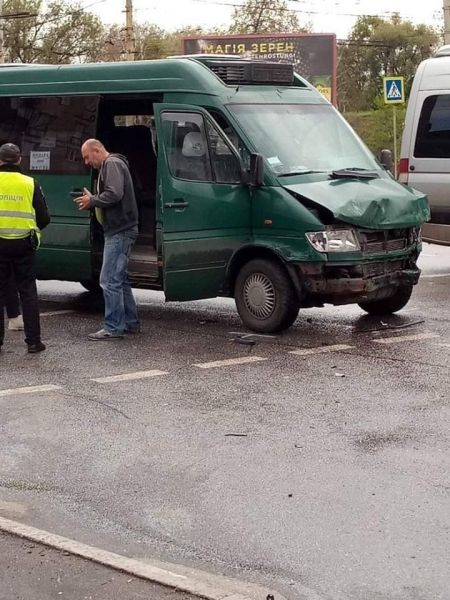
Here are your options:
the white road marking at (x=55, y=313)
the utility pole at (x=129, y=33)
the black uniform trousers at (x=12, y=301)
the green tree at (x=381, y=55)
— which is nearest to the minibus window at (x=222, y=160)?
the black uniform trousers at (x=12, y=301)

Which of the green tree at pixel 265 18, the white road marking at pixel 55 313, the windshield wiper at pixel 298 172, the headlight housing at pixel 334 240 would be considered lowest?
the white road marking at pixel 55 313

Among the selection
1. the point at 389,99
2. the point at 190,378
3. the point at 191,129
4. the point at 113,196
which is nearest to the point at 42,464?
the point at 190,378

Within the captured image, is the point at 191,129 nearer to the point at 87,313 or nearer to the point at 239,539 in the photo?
the point at 87,313

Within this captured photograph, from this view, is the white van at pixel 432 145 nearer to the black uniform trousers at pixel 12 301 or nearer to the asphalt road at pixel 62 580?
the black uniform trousers at pixel 12 301

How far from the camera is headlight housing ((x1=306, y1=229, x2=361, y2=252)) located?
10141 millimetres

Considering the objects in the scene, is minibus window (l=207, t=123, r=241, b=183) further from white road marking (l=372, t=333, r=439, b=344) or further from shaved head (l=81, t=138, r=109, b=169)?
white road marking (l=372, t=333, r=439, b=344)

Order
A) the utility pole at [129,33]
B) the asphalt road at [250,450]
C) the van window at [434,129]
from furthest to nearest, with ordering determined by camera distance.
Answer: the utility pole at [129,33], the van window at [434,129], the asphalt road at [250,450]

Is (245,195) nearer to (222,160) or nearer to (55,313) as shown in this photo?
(222,160)

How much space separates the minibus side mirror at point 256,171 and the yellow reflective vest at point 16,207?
1.90m

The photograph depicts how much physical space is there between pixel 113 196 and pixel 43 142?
199cm

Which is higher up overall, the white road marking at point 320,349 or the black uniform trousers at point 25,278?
the black uniform trousers at point 25,278

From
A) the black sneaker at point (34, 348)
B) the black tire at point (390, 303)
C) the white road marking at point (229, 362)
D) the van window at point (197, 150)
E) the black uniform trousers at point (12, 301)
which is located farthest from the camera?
the black tire at point (390, 303)

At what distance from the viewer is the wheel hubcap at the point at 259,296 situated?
34.5 ft

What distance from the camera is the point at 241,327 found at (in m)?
11.1
